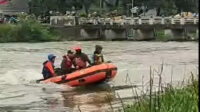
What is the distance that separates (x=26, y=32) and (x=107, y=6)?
103ft

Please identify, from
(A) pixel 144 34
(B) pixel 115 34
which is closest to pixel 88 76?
(A) pixel 144 34

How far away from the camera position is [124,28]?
2425 inches

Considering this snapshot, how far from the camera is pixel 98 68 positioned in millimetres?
17812

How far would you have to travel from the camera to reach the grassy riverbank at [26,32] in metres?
58.0

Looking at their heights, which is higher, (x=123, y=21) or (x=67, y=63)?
(x=67, y=63)

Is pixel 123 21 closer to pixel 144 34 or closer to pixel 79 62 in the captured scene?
pixel 144 34

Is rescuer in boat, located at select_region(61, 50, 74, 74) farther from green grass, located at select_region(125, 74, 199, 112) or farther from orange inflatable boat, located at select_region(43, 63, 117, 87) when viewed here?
green grass, located at select_region(125, 74, 199, 112)

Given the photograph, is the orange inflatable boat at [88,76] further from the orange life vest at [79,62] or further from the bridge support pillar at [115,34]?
the bridge support pillar at [115,34]

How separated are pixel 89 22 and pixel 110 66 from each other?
46.0 m

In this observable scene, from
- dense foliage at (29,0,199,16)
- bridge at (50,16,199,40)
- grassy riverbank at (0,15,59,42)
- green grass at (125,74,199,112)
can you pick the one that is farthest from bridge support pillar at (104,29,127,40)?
green grass at (125,74,199,112)

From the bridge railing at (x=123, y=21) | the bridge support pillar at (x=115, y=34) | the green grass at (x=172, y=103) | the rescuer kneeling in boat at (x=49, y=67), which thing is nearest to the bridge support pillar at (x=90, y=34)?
the bridge railing at (x=123, y=21)

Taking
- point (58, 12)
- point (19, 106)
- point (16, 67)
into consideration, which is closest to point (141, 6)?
point (58, 12)

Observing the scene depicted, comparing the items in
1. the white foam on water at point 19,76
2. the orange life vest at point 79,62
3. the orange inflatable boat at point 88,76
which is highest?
the orange life vest at point 79,62

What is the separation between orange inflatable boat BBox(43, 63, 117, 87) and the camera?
704 inches
